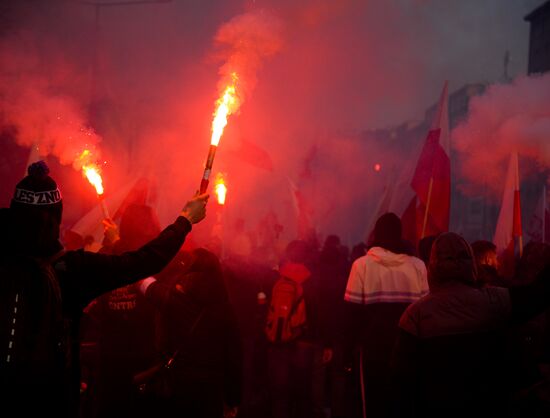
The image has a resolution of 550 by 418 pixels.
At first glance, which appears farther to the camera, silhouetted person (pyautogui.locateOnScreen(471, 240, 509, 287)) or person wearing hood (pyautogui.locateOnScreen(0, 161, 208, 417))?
silhouetted person (pyautogui.locateOnScreen(471, 240, 509, 287))

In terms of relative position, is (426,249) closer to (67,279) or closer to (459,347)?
(459,347)

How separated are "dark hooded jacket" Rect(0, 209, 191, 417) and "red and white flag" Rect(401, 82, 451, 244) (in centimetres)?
551

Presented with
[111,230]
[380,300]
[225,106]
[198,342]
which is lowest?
[198,342]

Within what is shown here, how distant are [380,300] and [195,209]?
108 inches

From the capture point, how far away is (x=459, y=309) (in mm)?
3000

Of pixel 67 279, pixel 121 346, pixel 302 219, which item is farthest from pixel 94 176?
pixel 302 219

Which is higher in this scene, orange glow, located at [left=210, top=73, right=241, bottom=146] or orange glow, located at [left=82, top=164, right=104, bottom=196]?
orange glow, located at [left=210, top=73, right=241, bottom=146]

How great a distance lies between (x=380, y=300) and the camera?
197 inches

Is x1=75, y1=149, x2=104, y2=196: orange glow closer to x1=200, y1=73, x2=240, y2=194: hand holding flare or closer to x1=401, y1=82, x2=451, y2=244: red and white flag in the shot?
x1=200, y1=73, x2=240, y2=194: hand holding flare

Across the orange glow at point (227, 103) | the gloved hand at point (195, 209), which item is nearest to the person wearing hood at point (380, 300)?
the orange glow at point (227, 103)

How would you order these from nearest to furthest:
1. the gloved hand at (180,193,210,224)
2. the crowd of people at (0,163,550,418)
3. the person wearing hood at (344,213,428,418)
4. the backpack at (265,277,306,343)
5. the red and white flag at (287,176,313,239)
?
1. the crowd of people at (0,163,550,418)
2. the gloved hand at (180,193,210,224)
3. the person wearing hood at (344,213,428,418)
4. the backpack at (265,277,306,343)
5. the red and white flag at (287,176,313,239)

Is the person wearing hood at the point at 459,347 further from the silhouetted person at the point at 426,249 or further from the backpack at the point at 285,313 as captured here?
the backpack at the point at 285,313

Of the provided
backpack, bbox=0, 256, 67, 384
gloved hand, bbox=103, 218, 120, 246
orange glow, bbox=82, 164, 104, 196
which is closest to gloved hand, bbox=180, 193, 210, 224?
backpack, bbox=0, 256, 67, 384

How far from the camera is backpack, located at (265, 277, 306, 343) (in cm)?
629
